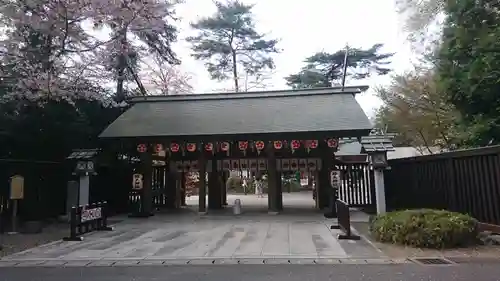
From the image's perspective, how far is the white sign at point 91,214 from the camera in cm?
968

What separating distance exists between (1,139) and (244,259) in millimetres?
9302

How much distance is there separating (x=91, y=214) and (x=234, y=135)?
5.08 m

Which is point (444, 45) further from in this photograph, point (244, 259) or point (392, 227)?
point (244, 259)

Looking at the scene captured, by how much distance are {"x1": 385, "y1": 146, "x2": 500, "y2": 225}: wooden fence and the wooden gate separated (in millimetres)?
2009

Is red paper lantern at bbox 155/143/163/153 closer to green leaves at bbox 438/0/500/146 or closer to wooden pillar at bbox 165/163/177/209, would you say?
wooden pillar at bbox 165/163/177/209

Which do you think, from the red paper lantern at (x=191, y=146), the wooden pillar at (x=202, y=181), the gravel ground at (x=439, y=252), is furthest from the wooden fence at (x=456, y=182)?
the red paper lantern at (x=191, y=146)

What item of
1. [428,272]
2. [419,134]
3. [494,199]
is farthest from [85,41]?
[419,134]

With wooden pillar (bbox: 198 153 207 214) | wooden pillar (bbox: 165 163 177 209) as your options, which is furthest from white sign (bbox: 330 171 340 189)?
wooden pillar (bbox: 165 163 177 209)

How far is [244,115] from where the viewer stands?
14.5 meters

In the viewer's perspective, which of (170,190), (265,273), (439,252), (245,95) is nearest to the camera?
(265,273)

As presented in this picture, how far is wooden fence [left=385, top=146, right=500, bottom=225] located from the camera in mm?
7961

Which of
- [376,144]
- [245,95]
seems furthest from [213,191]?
[376,144]

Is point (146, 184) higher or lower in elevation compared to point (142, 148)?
lower

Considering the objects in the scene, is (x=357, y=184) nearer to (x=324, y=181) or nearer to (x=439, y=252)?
(x=324, y=181)
